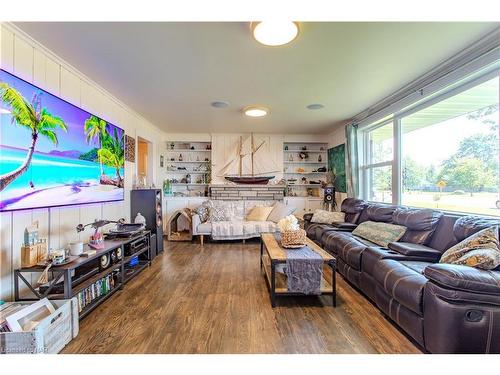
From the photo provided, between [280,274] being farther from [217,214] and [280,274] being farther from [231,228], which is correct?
[217,214]

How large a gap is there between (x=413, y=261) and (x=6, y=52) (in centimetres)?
376

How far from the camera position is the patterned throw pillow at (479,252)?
1551 millimetres

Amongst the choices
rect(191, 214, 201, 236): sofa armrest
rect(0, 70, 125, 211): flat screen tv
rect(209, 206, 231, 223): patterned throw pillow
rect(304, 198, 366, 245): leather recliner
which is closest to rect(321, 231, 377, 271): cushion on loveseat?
rect(304, 198, 366, 245): leather recliner

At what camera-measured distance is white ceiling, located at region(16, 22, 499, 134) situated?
189cm

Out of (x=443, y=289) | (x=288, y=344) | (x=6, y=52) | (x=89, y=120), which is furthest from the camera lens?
(x=89, y=120)

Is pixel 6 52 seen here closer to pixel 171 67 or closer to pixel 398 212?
Result: pixel 171 67

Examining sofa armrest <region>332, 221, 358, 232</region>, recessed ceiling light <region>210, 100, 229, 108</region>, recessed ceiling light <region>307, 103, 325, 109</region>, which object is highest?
recessed ceiling light <region>307, 103, 325, 109</region>

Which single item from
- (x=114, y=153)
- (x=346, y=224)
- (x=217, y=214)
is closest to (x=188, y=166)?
(x=217, y=214)

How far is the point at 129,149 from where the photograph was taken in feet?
12.5

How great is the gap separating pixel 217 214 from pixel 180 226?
40.2 inches

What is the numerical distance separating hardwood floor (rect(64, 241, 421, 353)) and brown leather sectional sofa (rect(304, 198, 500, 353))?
0.18 m

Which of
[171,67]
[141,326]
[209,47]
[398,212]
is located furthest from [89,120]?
[398,212]

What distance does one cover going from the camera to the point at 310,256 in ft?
7.47

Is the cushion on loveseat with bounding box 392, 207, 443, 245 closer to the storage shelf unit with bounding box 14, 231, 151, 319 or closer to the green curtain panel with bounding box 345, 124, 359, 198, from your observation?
the green curtain panel with bounding box 345, 124, 359, 198
